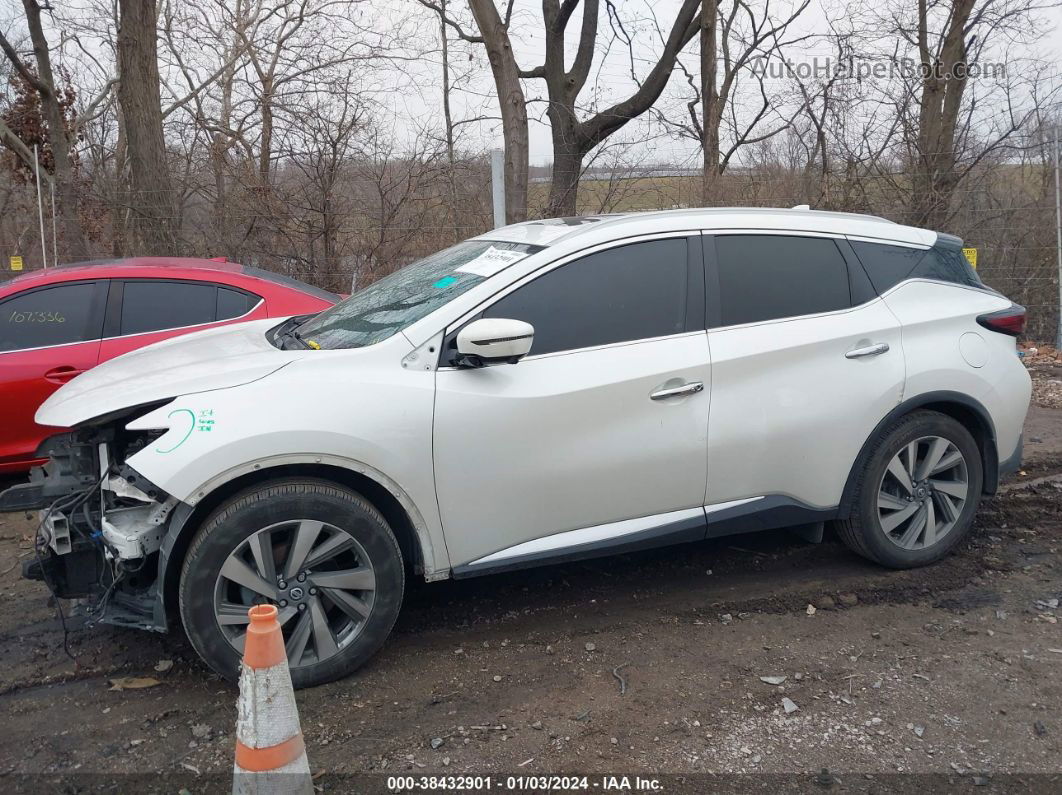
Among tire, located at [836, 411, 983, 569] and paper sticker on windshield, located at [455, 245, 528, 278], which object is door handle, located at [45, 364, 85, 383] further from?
tire, located at [836, 411, 983, 569]

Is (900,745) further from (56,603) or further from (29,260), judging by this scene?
(29,260)

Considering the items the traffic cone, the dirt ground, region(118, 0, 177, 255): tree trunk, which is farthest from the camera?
region(118, 0, 177, 255): tree trunk

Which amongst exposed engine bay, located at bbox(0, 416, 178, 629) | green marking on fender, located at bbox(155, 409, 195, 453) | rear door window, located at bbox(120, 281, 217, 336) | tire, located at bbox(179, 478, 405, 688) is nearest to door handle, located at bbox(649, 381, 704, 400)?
tire, located at bbox(179, 478, 405, 688)

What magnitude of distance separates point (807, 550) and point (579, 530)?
1.75 metres

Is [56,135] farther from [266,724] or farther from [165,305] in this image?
[266,724]

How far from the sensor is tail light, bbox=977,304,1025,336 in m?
4.51

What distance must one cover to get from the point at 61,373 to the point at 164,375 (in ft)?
Result: 8.40

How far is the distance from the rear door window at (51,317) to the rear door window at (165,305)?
196 millimetres

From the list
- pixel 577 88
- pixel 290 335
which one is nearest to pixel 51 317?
pixel 290 335

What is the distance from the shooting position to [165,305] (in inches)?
237

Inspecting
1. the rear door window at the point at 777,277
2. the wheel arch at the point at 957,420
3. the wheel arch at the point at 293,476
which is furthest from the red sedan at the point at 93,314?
the wheel arch at the point at 957,420

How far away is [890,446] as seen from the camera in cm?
428

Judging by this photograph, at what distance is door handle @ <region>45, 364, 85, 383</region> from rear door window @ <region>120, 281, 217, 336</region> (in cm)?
41

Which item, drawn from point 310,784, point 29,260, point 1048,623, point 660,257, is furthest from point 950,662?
point 29,260
